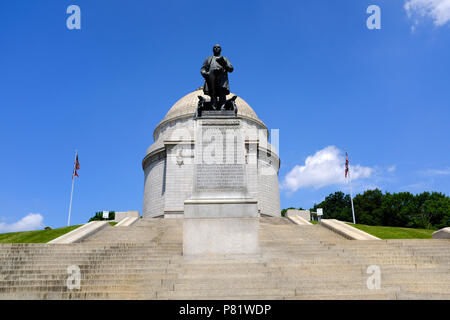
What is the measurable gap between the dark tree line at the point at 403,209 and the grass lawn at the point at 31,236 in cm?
5758

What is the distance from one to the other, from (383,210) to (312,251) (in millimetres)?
60649

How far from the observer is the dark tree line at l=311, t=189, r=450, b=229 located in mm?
56875

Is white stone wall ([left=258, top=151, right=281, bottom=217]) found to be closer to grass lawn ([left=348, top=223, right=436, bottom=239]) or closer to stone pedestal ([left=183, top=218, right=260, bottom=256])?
grass lawn ([left=348, top=223, right=436, bottom=239])

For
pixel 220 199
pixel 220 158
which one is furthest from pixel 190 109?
pixel 220 199

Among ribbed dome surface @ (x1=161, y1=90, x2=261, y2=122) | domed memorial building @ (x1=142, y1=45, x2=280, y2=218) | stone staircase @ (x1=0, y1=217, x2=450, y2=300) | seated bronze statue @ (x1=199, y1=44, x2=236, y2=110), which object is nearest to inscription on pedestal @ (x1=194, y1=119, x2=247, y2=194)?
domed memorial building @ (x1=142, y1=45, x2=280, y2=218)

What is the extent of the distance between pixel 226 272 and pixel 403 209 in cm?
6231

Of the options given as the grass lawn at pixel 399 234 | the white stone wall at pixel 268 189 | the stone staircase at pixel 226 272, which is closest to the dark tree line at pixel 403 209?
the white stone wall at pixel 268 189

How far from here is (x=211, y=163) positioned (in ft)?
32.3

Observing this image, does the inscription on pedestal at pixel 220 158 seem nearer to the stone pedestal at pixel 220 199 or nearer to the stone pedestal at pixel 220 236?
the stone pedestal at pixel 220 199

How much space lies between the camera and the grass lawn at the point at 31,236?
1593 centimetres

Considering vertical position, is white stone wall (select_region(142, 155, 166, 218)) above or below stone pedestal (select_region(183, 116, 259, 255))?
above

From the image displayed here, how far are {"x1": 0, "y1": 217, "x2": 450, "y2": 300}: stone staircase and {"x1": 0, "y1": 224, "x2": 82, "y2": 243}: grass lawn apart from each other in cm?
694

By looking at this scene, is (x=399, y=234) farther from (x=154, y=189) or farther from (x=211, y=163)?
(x=154, y=189)
